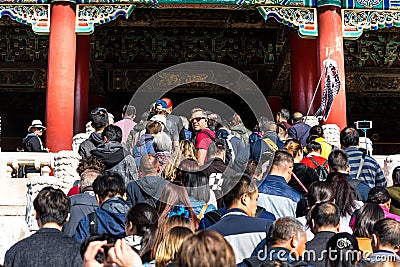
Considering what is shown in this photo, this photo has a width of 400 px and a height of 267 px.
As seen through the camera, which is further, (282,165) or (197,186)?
(282,165)

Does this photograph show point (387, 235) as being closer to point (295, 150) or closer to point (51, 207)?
point (51, 207)

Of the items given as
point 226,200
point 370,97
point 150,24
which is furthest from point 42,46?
point 226,200

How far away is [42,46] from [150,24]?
8.54 feet

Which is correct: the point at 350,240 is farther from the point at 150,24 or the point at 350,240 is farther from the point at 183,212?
the point at 150,24

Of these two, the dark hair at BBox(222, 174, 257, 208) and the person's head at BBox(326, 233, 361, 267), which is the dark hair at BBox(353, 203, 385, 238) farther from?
the dark hair at BBox(222, 174, 257, 208)

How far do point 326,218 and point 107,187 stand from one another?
1.34 metres

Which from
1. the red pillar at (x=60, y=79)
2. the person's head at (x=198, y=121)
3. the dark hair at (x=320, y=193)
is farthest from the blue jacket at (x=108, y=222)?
the red pillar at (x=60, y=79)

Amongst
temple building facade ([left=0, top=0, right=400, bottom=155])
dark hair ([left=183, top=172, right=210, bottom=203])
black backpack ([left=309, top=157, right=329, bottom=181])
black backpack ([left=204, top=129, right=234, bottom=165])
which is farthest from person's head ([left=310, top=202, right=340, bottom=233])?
temple building facade ([left=0, top=0, right=400, bottom=155])

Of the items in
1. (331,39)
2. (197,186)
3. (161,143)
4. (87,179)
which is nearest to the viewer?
(197,186)

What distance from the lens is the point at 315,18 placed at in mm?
9289

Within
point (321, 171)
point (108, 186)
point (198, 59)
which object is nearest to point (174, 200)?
point (108, 186)

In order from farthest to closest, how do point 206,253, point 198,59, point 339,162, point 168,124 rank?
point 198,59 < point 168,124 < point 339,162 < point 206,253

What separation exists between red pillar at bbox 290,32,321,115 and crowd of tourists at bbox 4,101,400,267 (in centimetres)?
456

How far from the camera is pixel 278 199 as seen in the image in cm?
387
